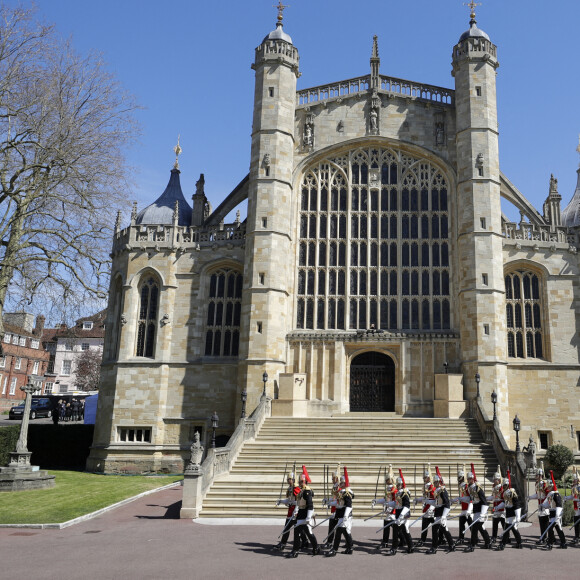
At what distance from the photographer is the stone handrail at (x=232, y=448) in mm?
18297

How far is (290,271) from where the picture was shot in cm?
2925

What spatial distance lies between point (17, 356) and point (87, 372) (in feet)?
23.0

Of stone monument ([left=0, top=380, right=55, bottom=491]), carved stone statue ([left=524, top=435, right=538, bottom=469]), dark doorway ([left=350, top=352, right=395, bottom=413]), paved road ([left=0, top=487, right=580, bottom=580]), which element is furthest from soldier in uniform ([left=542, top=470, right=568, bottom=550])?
stone monument ([left=0, top=380, right=55, bottom=491])

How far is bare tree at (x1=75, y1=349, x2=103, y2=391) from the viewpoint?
64.4 metres

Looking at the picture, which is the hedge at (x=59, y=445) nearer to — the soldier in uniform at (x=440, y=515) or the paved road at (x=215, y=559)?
the paved road at (x=215, y=559)

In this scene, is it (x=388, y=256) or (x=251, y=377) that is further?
(x=388, y=256)

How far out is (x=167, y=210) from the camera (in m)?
32.9

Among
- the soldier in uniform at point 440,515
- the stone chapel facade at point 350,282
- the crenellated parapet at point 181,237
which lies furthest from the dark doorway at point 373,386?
the soldier in uniform at point 440,515

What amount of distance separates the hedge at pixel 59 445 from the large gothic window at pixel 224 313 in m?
8.07

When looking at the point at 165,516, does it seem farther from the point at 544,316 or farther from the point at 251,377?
the point at 544,316

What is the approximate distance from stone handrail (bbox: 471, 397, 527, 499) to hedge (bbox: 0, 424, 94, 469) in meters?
18.7

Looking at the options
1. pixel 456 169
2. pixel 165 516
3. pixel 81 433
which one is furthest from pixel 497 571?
pixel 81 433

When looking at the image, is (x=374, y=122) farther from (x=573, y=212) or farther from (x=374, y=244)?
(x=573, y=212)

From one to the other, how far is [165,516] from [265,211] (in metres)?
15.4
